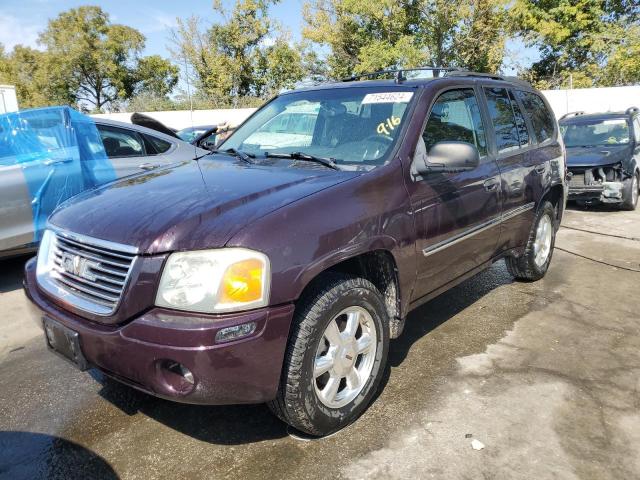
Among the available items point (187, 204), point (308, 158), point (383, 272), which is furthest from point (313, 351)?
point (308, 158)

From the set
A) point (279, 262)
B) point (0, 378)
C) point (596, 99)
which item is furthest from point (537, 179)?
point (596, 99)

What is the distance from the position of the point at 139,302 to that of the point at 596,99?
19.8 metres

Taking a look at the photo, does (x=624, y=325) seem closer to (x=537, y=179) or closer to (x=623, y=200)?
(x=537, y=179)

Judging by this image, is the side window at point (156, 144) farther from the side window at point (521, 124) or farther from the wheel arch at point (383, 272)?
the wheel arch at point (383, 272)

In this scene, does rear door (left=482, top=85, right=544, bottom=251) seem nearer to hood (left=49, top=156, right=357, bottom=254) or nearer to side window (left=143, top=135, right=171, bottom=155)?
hood (left=49, top=156, right=357, bottom=254)

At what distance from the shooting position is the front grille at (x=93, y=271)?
2.30m

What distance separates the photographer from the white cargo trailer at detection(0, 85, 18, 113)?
534 inches

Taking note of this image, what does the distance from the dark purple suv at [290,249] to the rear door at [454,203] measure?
0.01 meters

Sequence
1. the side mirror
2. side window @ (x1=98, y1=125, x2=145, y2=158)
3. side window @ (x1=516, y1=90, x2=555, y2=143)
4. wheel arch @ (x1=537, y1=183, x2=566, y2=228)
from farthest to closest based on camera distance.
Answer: side window @ (x1=98, y1=125, x2=145, y2=158), wheel arch @ (x1=537, y1=183, x2=566, y2=228), side window @ (x1=516, y1=90, x2=555, y2=143), the side mirror

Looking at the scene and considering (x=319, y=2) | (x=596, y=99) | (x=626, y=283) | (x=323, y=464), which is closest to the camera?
(x=323, y=464)

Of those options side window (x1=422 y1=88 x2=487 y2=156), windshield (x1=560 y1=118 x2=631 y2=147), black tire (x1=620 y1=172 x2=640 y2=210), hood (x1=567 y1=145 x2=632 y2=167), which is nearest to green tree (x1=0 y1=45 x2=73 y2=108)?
windshield (x1=560 y1=118 x2=631 y2=147)

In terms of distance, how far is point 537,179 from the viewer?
14.8 ft

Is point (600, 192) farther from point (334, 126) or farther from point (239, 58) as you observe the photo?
point (239, 58)

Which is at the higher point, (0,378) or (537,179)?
(537,179)
